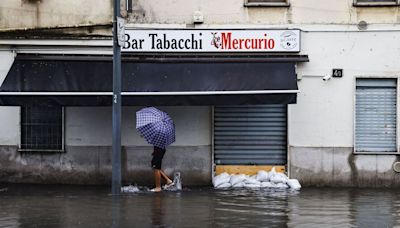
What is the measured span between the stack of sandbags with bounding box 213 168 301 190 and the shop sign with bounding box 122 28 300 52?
9.34ft

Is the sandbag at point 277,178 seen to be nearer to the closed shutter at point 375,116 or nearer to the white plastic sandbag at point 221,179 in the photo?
the white plastic sandbag at point 221,179

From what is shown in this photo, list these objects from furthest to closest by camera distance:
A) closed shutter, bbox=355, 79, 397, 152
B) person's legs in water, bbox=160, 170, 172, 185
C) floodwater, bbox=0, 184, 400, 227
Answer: closed shutter, bbox=355, 79, 397, 152 < person's legs in water, bbox=160, 170, 172, 185 < floodwater, bbox=0, 184, 400, 227

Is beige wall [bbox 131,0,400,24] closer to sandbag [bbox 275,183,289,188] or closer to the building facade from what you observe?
the building facade

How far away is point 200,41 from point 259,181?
3.42 metres

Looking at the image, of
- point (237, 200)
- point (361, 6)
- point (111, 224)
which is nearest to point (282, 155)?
point (237, 200)

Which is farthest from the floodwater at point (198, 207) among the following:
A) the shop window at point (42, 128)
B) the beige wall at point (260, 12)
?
the beige wall at point (260, 12)

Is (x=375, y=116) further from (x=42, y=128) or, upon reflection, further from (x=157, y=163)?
(x=42, y=128)

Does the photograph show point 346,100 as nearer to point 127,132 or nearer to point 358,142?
point 358,142

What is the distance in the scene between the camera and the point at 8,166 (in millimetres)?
15453

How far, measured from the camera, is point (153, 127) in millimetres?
13859

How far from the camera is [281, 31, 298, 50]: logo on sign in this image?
15117 millimetres

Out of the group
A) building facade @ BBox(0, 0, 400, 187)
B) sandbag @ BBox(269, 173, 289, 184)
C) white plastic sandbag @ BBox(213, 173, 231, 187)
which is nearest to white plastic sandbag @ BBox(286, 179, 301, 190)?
sandbag @ BBox(269, 173, 289, 184)

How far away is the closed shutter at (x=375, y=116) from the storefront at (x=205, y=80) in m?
1.63

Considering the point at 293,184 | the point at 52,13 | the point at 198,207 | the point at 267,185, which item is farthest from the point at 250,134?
the point at 52,13
